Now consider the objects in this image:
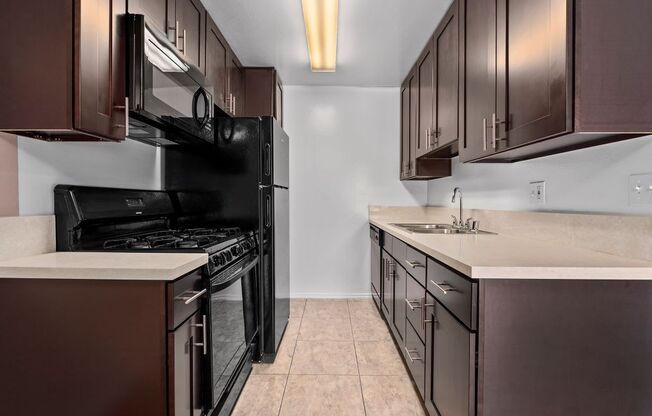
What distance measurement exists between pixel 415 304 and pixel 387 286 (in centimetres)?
94

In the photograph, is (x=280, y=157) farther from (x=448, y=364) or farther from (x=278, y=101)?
(x=448, y=364)

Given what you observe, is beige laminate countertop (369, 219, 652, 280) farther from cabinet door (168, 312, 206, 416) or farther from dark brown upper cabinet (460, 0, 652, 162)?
cabinet door (168, 312, 206, 416)

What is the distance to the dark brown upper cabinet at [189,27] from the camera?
5.85 feet

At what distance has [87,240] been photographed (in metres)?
1.52

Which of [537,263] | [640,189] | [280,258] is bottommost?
[280,258]

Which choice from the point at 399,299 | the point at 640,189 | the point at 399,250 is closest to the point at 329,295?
the point at 399,299

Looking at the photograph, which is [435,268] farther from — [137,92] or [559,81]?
[137,92]

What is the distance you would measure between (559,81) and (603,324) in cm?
79

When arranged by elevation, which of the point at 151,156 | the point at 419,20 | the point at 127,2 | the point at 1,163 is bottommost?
the point at 1,163

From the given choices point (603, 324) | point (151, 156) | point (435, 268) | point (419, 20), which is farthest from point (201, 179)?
point (603, 324)

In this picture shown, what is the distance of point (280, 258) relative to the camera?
2527 mm

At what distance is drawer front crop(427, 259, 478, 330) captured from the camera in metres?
1.11

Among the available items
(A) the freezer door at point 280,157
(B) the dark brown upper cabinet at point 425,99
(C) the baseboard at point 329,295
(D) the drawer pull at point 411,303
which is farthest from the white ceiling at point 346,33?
(C) the baseboard at point 329,295

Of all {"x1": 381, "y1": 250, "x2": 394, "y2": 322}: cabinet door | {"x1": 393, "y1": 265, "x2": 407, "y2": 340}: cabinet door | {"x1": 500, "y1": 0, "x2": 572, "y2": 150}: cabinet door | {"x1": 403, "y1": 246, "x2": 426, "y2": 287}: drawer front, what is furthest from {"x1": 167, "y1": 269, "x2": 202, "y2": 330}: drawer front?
{"x1": 381, "y1": 250, "x2": 394, "y2": 322}: cabinet door
